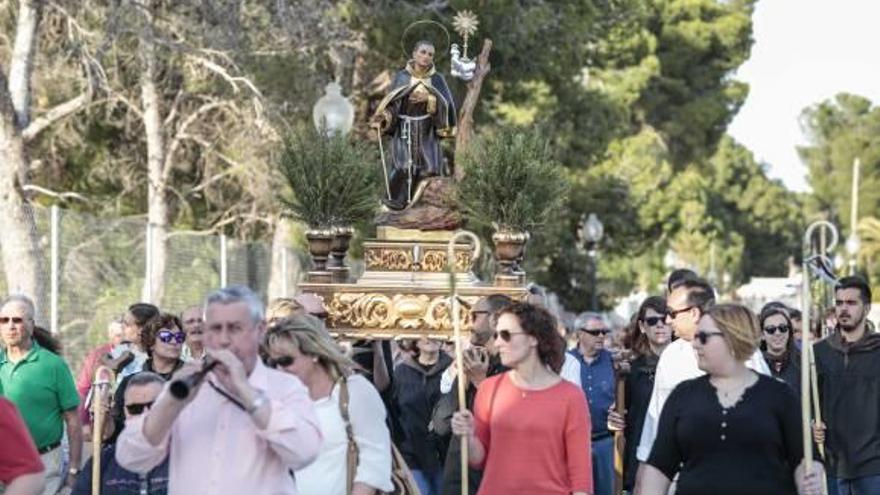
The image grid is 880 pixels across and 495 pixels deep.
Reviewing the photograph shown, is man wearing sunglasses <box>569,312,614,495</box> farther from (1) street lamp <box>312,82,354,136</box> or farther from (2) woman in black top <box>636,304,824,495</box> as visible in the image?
(2) woman in black top <box>636,304,824,495</box>

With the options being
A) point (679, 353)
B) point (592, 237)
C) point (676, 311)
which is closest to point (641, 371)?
point (676, 311)

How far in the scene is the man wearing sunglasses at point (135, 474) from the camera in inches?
326

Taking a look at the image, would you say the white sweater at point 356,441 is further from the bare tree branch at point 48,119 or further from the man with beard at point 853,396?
the bare tree branch at point 48,119

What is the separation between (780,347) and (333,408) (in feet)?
16.3

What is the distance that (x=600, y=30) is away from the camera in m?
34.6

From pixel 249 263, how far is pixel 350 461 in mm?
19109

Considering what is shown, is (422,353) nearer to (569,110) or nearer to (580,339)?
(580,339)

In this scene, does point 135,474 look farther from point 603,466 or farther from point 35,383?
point 603,466

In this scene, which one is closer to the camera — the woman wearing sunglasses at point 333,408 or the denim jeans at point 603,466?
the woman wearing sunglasses at point 333,408

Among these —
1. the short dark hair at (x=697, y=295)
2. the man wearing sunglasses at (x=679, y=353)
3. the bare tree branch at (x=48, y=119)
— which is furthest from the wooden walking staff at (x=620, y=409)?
the bare tree branch at (x=48, y=119)

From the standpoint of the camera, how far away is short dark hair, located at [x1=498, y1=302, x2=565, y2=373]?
904cm

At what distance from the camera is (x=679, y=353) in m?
10.6

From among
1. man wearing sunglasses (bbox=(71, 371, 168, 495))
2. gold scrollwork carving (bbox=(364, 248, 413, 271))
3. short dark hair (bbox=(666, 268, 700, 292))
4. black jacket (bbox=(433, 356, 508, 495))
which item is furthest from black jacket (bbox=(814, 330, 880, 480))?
man wearing sunglasses (bbox=(71, 371, 168, 495))

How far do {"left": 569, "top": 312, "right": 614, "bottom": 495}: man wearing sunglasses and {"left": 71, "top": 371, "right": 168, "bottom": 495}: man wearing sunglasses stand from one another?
569 centimetres
